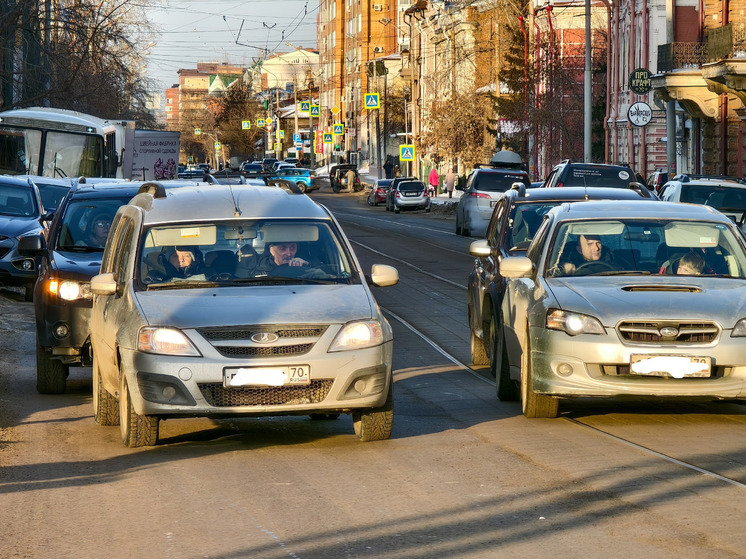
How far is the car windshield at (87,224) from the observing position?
13.6 m

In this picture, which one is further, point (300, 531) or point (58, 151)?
point (58, 151)

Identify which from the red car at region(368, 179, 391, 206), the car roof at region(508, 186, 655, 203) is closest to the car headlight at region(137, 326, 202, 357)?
the car roof at region(508, 186, 655, 203)

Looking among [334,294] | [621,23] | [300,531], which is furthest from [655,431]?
[621,23]

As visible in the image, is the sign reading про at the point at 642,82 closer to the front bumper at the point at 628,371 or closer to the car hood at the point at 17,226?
the car hood at the point at 17,226

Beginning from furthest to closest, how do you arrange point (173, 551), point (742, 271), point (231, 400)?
point (742, 271) → point (231, 400) → point (173, 551)

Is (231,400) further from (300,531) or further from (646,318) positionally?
(646,318)

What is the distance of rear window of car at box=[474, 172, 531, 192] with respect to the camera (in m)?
38.8

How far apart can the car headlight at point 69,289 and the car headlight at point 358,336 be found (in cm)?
406

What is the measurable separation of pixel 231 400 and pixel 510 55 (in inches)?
2442

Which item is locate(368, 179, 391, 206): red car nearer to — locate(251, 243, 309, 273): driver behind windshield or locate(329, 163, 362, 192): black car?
locate(329, 163, 362, 192): black car

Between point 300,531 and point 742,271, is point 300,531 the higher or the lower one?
the lower one

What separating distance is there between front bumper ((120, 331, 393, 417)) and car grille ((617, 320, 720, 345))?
5.94 ft

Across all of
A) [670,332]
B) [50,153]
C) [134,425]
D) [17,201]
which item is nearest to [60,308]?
[134,425]

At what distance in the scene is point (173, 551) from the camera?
21.2ft
